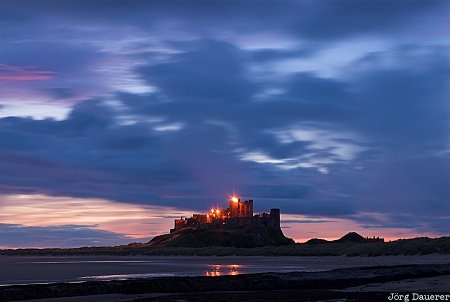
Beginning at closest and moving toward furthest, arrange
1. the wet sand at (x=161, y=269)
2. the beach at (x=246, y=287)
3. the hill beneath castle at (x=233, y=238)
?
1. the beach at (x=246, y=287)
2. the wet sand at (x=161, y=269)
3. the hill beneath castle at (x=233, y=238)

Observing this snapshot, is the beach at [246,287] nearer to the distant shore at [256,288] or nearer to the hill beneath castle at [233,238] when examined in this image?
the distant shore at [256,288]

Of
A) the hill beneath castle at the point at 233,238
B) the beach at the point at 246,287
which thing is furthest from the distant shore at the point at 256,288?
the hill beneath castle at the point at 233,238

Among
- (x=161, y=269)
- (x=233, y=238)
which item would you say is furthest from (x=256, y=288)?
(x=233, y=238)

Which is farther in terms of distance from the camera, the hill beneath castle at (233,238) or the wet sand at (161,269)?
the hill beneath castle at (233,238)

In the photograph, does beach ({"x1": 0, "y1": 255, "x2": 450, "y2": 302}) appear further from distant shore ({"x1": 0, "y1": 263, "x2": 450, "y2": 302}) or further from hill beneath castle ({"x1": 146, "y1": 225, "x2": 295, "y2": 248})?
hill beneath castle ({"x1": 146, "y1": 225, "x2": 295, "y2": 248})

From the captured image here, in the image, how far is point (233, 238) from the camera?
A: 415 feet

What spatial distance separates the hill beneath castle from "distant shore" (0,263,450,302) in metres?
97.2

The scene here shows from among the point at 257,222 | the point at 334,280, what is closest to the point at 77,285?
the point at 334,280

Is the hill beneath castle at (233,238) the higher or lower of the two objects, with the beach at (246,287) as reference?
higher

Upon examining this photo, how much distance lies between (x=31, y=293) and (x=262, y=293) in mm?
6826

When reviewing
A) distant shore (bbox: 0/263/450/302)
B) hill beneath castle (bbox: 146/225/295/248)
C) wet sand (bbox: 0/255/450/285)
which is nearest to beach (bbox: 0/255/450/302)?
distant shore (bbox: 0/263/450/302)

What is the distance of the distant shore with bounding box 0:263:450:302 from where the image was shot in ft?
57.2

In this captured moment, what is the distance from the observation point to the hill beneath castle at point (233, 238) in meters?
123

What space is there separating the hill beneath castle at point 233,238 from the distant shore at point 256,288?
97.2 metres
